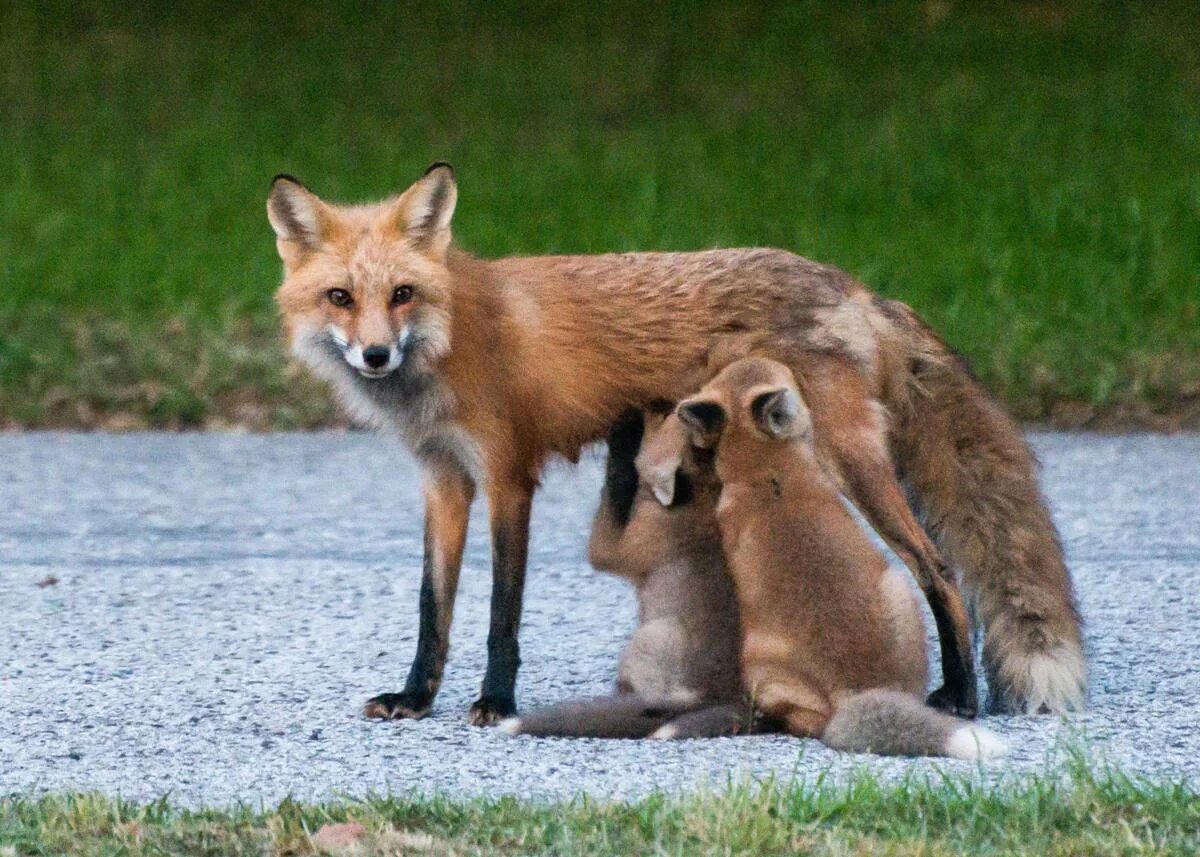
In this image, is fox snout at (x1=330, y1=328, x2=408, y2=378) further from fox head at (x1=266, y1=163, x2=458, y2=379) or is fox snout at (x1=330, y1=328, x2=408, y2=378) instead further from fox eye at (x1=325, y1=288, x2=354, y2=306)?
fox eye at (x1=325, y1=288, x2=354, y2=306)

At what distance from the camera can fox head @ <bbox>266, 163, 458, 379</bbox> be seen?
547cm

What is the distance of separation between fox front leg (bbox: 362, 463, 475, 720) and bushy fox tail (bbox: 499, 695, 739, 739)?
1.48ft

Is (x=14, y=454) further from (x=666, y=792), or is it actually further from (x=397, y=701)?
(x=666, y=792)

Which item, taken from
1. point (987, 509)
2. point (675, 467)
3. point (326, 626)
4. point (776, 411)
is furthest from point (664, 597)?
point (326, 626)

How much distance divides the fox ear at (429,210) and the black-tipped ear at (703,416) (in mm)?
897

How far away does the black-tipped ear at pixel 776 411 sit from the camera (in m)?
5.45

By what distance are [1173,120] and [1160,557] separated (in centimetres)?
806

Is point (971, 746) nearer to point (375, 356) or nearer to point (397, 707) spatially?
point (397, 707)

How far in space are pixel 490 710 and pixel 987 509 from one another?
5.41ft

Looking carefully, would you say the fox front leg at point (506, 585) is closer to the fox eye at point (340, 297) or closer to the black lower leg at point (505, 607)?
the black lower leg at point (505, 607)

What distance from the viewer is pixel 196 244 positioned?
12.5m

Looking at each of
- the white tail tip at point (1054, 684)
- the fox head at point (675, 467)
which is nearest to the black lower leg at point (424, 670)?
the fox head at point (675, 467)

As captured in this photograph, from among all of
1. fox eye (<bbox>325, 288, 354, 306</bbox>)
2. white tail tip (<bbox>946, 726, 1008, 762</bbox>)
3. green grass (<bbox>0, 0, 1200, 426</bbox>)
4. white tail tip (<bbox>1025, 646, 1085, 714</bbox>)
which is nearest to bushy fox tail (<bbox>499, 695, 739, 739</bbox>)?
white tail tip (<bbox>946, 726, 1008, 762</bbox>)

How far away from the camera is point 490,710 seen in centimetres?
555
